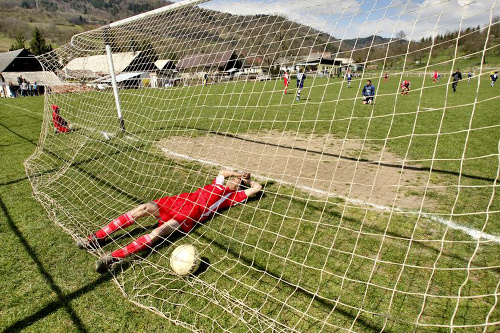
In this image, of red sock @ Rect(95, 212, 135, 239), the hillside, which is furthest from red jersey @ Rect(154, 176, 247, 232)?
the hillside

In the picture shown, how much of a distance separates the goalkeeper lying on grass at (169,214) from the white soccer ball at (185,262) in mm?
551

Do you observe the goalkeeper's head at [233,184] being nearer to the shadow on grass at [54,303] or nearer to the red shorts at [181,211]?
the red shorts at [181,211]

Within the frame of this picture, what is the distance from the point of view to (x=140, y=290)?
2.88 meters

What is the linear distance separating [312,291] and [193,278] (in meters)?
1.17

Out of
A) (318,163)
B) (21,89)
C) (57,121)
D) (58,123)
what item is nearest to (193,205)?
(318,163)

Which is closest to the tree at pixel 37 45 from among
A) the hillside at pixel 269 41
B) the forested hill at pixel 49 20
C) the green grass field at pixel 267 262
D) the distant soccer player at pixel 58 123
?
the forested hill at pixel 49 20

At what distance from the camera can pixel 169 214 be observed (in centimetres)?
Answer: 383

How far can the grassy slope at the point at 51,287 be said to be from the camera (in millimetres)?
2545

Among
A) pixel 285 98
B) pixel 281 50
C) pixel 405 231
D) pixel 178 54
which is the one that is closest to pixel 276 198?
pixel 405 231

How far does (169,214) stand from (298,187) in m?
2.18

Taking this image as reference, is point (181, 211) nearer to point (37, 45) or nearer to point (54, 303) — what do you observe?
point (54, 303)

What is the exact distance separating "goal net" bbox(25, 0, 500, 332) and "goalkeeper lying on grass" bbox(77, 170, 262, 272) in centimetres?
13

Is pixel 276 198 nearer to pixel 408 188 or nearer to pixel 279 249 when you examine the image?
pixel 279 249

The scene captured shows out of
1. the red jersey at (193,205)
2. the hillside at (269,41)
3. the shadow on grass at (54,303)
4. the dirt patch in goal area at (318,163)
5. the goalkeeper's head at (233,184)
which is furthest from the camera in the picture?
the dirt patch in goal area at (318,163)
